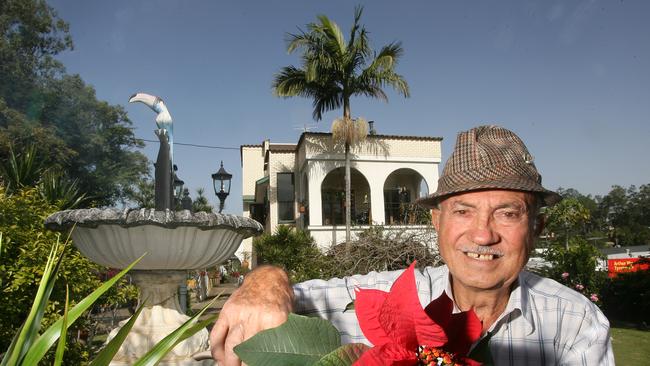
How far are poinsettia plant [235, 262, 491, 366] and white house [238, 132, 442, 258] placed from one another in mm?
16860

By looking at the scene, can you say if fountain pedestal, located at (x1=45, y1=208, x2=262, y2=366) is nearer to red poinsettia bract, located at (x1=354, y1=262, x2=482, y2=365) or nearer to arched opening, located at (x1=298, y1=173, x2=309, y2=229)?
red poinsettia bract, located at (x1=354, y1=262, x2=482, y2=365)

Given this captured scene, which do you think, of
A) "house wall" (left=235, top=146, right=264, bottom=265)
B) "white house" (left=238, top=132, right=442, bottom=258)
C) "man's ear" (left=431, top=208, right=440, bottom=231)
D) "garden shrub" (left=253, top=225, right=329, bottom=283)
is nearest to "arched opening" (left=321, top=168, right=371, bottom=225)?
"white house" (left=238, top=132, right=442, bottom=258)

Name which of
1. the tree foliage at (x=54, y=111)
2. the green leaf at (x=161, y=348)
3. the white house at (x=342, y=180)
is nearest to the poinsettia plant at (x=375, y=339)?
the green leaf at (x=161, y=348)

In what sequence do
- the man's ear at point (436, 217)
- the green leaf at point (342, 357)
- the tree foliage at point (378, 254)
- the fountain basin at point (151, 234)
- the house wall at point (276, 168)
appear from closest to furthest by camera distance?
the green leaf at point (342, 357), the man's ear at point (436, 217), the fountain basin at point (151, 234), the tree foliage at point (378, 254), the house wall at point (276, 168)

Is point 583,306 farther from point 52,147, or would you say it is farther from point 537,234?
point 52,147

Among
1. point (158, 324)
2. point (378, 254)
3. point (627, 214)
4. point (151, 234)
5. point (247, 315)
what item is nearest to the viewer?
point (247, 315)

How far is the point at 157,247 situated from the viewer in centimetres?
405

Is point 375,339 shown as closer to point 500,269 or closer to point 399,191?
point 500,269

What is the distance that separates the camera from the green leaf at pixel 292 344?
50cm

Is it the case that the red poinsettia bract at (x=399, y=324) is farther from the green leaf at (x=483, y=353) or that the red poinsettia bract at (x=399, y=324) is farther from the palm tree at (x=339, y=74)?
the palm tree at (x=339, y=74)

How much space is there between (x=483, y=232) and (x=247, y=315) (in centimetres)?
78

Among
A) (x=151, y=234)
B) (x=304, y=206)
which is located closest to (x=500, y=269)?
(x=151, y=234)

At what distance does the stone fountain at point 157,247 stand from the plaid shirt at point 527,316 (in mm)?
2389

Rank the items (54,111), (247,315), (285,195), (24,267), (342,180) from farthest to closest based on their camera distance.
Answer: (54,111), (285,195), (342,180), (24,267), (247,315)
